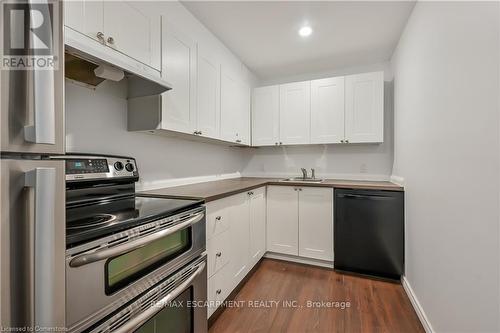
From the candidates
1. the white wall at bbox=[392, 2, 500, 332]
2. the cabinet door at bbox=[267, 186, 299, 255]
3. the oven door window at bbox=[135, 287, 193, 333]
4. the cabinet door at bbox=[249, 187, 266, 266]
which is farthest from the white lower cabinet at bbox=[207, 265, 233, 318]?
the white wall at bbox=[392, 2, 500, 332]

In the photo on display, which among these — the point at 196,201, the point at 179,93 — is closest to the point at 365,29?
the point at 179,93

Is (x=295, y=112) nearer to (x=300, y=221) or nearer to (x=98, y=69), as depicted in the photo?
(x=300, y=221)

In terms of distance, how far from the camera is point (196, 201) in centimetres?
140

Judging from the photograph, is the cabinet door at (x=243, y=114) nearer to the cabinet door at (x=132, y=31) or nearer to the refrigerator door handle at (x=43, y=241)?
the cabinet door at (x=132, y=31)

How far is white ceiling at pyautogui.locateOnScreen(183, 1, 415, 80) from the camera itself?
1.90m

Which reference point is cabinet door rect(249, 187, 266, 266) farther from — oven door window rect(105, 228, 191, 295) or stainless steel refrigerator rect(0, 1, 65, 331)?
stainless steel refrigerator rect(0, 1, 65, 331)

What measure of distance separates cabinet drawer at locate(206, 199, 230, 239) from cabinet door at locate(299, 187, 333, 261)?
1.09m

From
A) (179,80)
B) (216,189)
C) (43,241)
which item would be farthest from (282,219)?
(43,241)

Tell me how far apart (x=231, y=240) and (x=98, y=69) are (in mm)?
1435

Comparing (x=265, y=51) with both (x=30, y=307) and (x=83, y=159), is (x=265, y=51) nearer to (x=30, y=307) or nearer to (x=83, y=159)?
(x=83, y=159)

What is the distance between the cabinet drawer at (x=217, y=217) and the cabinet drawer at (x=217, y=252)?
0.15 feet

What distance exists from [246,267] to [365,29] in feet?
8.33

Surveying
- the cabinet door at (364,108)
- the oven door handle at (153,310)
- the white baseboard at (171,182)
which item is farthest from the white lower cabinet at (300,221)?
the oven door handle at (153,310)

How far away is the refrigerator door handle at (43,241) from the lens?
0.50 metres
